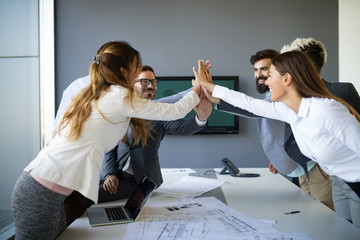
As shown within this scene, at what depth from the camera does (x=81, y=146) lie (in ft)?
4.27

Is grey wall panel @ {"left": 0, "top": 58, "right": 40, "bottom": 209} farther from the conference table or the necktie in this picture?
the conference table

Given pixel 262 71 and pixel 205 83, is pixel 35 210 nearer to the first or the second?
pixel 205 83

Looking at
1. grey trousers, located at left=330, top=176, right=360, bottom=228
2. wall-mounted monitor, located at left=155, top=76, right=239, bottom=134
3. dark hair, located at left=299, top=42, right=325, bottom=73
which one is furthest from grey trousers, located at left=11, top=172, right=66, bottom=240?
wall-mounted monitor, located at left=155, top=76, right=239, bottom=134

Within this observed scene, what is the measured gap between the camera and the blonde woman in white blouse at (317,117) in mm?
1368

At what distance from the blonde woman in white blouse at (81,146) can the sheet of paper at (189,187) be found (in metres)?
0.62

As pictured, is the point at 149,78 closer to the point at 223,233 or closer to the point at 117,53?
the point at 117,53

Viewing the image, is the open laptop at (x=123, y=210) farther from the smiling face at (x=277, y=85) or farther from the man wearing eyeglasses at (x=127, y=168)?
the smiling face at (x=277, y=85)

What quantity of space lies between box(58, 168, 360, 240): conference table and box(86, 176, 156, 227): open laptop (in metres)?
0.04

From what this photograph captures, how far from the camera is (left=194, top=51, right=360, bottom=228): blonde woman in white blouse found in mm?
1368

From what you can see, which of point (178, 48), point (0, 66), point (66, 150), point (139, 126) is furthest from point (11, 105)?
point (178, 48)

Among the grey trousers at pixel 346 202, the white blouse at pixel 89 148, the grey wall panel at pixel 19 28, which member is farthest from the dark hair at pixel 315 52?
the grey wall panel at pixel 19 28

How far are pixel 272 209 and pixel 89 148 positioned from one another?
100cm

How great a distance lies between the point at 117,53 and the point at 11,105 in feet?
5.68

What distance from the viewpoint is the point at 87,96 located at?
1426 mm
